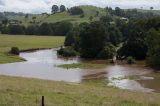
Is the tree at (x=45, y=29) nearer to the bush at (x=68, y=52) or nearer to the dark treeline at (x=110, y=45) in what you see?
the dark treeline at (x=110, y=45)

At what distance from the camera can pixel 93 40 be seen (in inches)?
3157

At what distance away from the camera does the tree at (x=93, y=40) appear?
80500 millimetres

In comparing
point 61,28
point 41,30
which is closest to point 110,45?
point 61,28

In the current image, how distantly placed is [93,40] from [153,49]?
1857cm

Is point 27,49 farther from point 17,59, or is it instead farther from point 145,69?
point 145,69

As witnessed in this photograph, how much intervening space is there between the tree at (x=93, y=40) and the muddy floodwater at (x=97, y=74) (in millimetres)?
11071

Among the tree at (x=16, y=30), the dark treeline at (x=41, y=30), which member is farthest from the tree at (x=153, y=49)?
the tree at (x=16, y=30)

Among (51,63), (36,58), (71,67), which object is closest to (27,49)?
(36,58)

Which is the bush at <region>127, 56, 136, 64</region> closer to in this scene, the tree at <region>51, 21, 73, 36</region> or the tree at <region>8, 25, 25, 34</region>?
the tree at <region>51, 21, 73, 36</region>

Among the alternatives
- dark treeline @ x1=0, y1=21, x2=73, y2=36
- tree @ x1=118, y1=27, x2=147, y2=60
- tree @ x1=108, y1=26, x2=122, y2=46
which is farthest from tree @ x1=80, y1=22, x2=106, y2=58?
dark treeline @ x1=0, y1=21, x2=73, y2=36

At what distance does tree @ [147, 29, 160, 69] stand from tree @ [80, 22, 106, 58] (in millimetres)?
15270

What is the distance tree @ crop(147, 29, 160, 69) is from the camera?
6256cm

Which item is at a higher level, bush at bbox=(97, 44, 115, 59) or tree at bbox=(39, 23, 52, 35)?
tree at bbox=(39, 23, 52, 35)

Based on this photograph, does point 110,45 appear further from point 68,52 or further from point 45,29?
point 45,29
